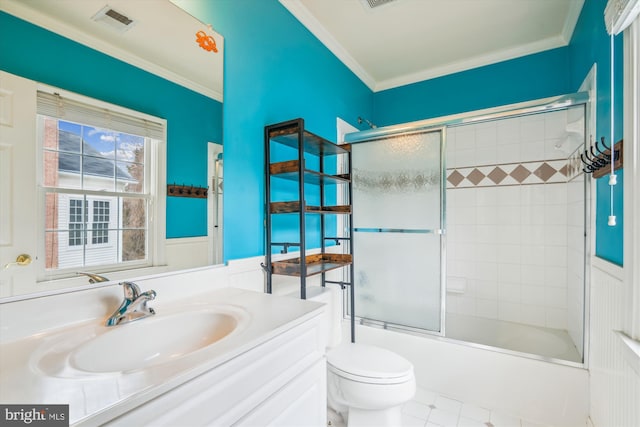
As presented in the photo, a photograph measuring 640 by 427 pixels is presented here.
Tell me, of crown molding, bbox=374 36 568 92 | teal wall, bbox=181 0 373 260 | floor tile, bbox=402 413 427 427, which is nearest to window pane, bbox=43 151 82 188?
teal wall, bbox=181 0 373 260

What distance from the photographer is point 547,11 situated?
1.99 m

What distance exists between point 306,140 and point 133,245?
102 centimetres

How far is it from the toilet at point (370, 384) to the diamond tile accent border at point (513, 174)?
2054mm

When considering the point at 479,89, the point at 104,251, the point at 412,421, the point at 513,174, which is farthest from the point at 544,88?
the point at 104,251

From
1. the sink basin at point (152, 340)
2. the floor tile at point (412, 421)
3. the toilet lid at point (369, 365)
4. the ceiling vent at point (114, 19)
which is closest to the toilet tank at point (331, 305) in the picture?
the toilet lid at point (369, 365)

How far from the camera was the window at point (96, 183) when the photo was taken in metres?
0.86

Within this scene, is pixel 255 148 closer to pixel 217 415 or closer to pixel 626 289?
pixel 217 415

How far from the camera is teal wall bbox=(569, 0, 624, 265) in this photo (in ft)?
4.07

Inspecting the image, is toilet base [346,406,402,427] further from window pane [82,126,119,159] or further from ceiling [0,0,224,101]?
ceiling [0,0,224,101]

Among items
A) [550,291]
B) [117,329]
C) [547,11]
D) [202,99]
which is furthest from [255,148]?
[550,291]

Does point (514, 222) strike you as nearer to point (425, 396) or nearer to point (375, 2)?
point (425, 396)

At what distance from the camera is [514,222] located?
2.71 m

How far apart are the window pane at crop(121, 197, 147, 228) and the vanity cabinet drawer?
0.67m

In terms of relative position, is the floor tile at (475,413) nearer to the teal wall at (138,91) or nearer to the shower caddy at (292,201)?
the shower caddy at (292,201)
